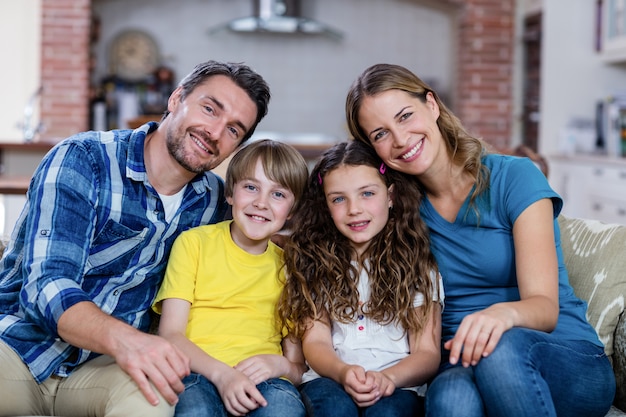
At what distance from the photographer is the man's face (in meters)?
1.74

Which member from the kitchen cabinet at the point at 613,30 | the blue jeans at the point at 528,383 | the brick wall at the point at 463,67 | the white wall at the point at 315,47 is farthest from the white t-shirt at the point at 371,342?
the white wall at the point at 315,47

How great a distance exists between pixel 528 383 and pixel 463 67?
4902mm

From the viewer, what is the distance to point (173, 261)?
5.61 ft

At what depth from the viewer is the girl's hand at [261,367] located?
1.59 meters

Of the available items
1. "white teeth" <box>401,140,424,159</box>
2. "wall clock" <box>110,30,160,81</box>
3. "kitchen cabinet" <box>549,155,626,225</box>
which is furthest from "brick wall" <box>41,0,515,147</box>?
"white teeth" <box>401,140,424,159</box>

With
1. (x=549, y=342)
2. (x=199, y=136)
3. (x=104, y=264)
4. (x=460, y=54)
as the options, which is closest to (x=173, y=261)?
(x=104, y=264)

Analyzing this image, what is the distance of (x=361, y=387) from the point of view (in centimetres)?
151

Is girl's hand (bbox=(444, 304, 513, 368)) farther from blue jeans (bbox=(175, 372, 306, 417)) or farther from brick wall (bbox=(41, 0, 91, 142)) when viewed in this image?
brick wall (bbox=(41, 0, 91, 142))

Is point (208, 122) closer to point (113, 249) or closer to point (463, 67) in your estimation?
point (113, 249)

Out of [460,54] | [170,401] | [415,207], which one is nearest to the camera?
[170,401]

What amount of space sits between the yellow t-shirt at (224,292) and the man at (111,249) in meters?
0.08

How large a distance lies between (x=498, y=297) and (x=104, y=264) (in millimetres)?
879

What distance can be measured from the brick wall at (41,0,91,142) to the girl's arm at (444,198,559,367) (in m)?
4.66

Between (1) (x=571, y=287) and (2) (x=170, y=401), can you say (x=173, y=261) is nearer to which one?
(2) (x=170, y=401)
